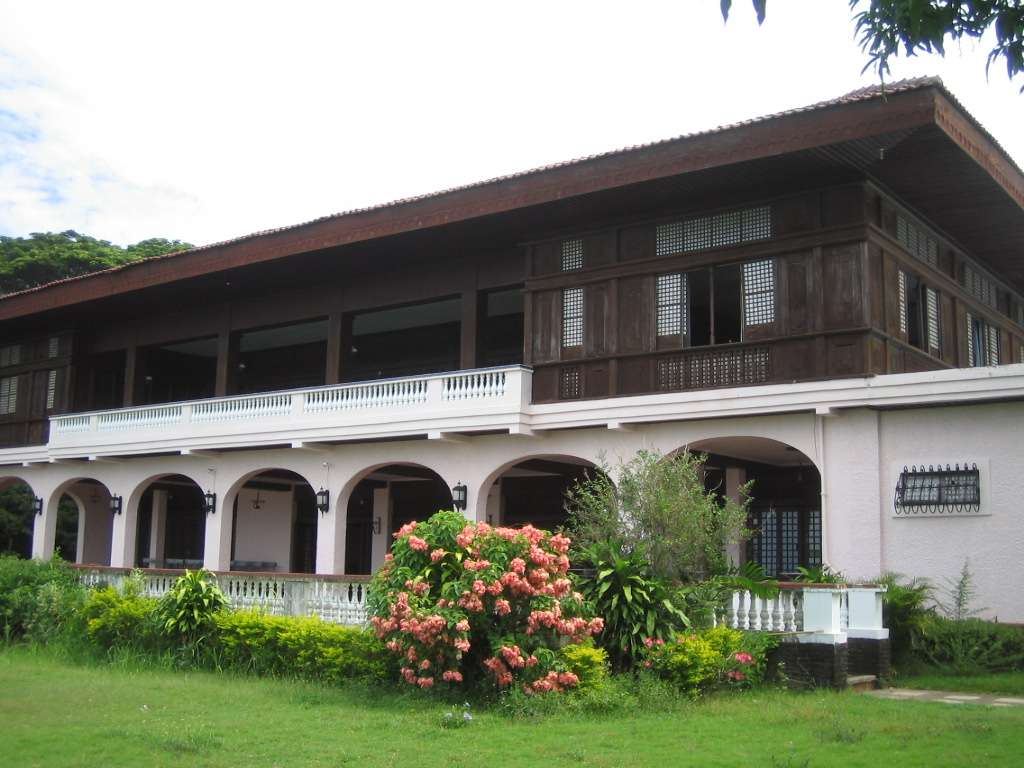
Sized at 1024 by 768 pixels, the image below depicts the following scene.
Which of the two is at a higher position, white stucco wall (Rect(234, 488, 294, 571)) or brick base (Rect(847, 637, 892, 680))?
white stucco wall (Rect(234, 488, 294, 571))

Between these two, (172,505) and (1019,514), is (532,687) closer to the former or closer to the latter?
(1019,514)

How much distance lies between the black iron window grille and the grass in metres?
2.43

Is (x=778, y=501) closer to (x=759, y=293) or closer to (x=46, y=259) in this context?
(x=759, y=293)

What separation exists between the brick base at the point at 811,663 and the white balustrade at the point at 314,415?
6977 mm

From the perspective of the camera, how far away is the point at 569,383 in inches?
720

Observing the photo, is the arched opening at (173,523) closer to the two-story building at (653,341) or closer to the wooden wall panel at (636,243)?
the two-story building at (653,341)

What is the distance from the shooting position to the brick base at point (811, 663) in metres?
11.9

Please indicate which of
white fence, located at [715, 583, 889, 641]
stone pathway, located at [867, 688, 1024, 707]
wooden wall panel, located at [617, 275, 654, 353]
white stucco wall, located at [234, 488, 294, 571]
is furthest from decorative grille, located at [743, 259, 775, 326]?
white stucco wall, located at [234, 488, 294, 571]

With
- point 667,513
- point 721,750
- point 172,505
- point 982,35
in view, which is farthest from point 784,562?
point 172,505

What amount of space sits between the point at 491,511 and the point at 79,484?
11277 mm

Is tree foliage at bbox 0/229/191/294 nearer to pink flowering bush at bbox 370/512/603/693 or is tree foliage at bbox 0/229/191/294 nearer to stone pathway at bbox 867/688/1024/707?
pink flowering bush at bbox 370/512/603/693

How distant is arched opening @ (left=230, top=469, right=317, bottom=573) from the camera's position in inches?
1101

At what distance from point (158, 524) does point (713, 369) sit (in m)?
18.3

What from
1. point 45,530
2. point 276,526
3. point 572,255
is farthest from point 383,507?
point 572,255
